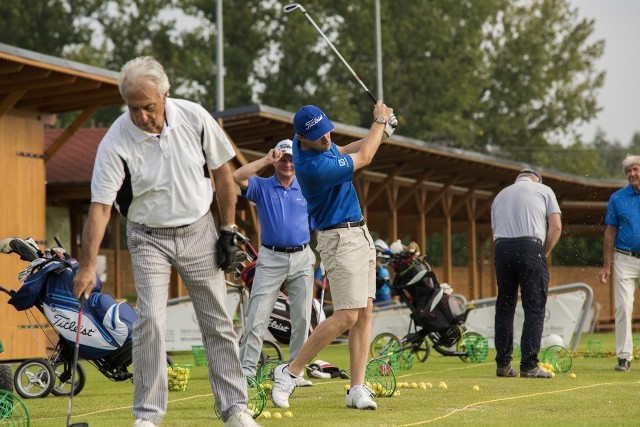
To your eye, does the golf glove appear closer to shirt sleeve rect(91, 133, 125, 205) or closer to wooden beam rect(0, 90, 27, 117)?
shirt sleeve rect(91, 133, 125, 205)

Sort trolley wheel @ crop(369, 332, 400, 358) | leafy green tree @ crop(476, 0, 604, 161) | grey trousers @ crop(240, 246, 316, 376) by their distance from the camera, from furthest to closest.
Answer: leafy green tree @ crop(476, 0, 604, 161)
trolley wheel @ crop(369, 332, 400, 358)
grey trousers @ crop(240, 246, 316, 376)

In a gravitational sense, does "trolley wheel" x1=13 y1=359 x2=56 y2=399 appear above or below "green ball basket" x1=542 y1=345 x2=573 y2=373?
above

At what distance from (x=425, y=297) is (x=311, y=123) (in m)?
6.75

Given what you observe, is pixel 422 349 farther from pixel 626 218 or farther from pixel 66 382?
pixel 66 382

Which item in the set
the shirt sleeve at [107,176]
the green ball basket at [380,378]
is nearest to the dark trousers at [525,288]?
the green ball basket at [380,378]

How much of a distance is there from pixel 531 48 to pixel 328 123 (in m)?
54.7

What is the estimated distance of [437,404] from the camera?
8.24 meters

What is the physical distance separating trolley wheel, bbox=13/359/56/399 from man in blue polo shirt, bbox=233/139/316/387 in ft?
4.96

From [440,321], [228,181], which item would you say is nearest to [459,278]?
[440,321]

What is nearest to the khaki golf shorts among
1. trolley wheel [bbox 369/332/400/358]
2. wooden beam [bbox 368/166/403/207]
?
trolley wheel [bbox 369/332/400/358]

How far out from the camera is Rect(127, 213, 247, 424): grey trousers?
6.22m

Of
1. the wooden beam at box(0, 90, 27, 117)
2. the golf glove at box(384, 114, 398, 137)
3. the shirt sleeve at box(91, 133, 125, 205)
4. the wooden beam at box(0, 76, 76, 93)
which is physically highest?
the wooden beam at box(0, 76, 76, 93)

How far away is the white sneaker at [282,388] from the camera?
799cm

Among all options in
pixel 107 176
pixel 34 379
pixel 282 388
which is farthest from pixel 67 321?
pixel 107 176
